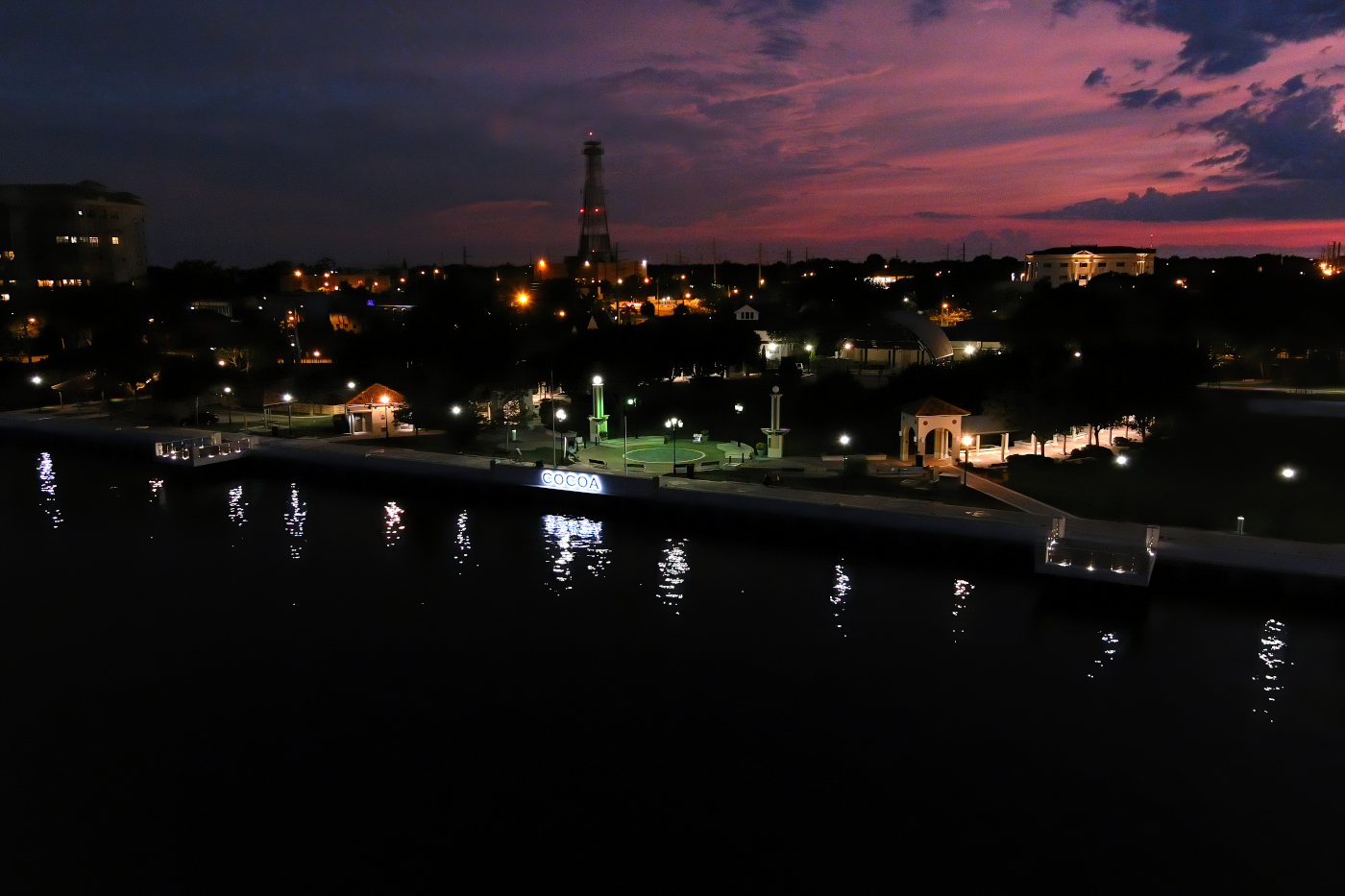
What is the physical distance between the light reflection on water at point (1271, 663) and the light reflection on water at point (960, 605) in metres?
6.90

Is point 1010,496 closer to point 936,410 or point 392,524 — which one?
point 936,410

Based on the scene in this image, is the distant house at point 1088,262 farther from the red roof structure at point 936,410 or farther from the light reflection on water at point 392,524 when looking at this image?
the light reflection on water at point 392,524

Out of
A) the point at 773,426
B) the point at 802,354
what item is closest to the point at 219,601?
the point at 773,426

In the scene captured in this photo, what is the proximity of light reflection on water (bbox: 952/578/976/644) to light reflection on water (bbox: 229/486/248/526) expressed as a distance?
28.9 metres

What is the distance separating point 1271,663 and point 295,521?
35010mm

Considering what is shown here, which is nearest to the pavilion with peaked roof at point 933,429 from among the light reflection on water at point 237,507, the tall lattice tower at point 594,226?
the light reflection on water at point 237,507

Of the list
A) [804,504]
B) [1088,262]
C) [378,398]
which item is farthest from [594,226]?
[804,504]

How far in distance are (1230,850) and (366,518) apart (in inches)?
1286

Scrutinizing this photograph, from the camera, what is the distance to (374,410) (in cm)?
5359

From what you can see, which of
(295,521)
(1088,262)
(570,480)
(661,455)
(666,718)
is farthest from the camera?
(1088,262)

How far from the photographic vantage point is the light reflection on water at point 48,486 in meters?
39.2

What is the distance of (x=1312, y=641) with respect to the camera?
23.6m

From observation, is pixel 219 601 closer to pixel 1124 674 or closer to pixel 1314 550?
pixel 1124 674

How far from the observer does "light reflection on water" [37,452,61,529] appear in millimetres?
39250
